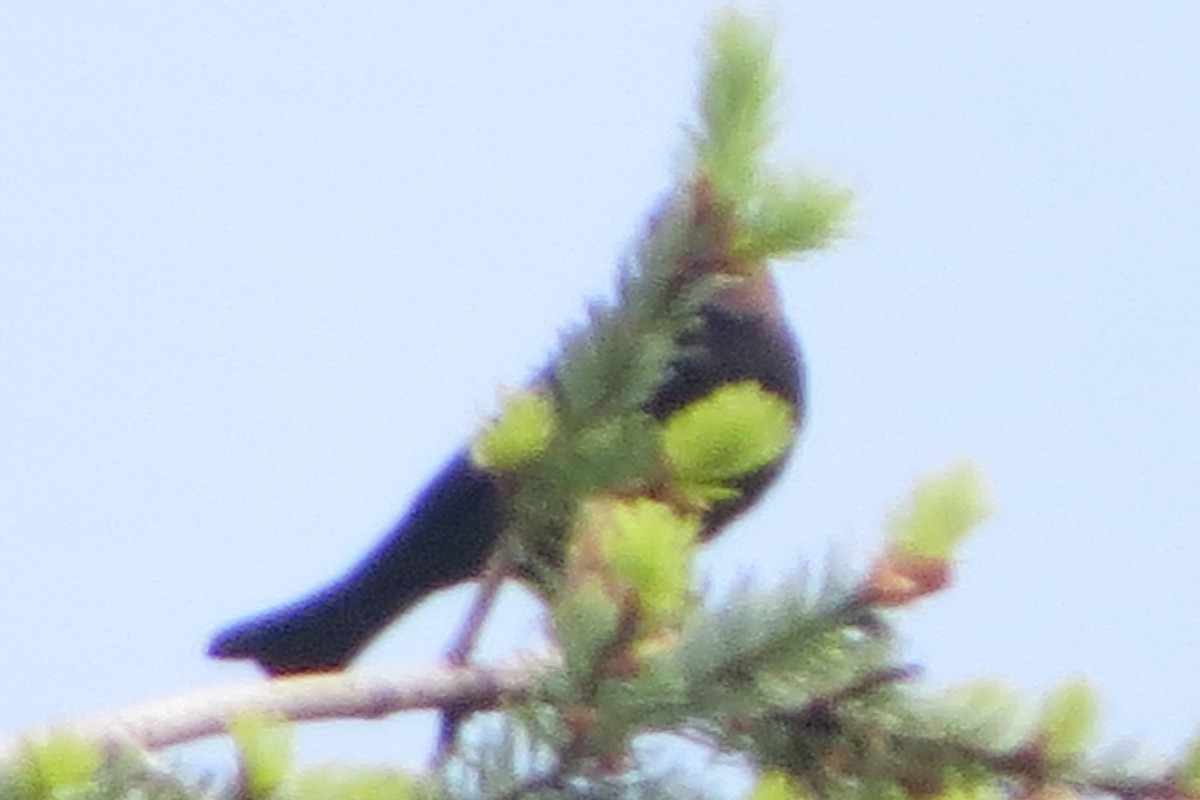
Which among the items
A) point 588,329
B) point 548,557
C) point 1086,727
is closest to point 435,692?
point 548,557

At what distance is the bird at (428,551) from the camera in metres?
1.51

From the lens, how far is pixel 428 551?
1.63m

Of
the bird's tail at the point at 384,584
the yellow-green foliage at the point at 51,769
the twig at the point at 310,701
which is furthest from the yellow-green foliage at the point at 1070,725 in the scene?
the yellow-green foliage at the point at 51,769

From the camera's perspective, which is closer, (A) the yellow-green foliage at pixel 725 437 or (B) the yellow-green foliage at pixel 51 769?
(B) the yellow-green foliage at pixel 51 769

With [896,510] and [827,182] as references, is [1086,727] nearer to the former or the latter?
[896,510]

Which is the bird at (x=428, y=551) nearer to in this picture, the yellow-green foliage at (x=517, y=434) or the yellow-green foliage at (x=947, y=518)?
the yellow-green foliage at (x=517, y=434)

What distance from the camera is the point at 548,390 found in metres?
1.13

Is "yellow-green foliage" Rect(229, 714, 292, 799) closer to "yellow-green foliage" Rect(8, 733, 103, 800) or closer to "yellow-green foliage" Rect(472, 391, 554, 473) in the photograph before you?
"yellow-green foliage" Rect(8, 733, 103, 800)

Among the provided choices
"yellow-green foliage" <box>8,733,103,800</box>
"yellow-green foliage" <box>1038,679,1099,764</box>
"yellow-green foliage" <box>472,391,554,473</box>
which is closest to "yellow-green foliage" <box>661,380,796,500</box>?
"yellow-green foliage" <box>472,391,554,473</box>

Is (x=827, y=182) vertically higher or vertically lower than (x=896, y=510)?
higher

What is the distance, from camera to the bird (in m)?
1.51

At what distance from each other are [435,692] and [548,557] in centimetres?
13

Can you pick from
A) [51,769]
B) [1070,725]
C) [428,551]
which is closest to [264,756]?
[51,769]

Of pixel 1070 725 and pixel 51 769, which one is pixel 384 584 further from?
pixel 51 769
